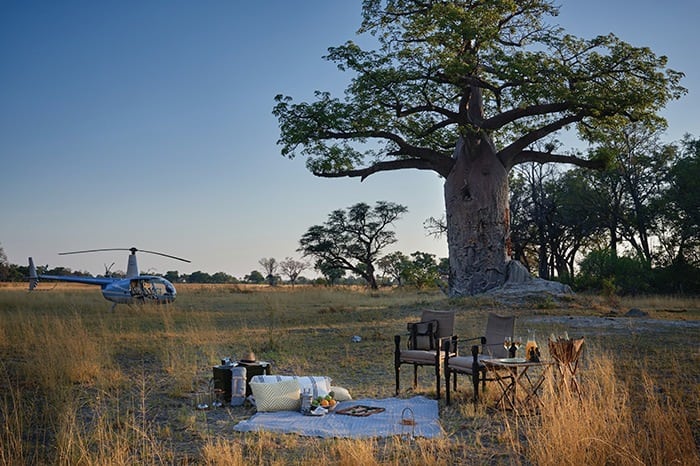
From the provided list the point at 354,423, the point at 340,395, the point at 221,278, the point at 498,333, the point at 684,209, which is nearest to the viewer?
Answer: the point at 354,423

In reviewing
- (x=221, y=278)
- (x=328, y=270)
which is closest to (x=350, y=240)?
(x=328, y=270)

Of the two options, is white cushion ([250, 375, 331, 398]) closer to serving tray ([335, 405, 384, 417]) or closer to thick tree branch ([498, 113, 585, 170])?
serving tray ([335, 405, 384, 417])

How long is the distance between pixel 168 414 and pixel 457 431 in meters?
2.66

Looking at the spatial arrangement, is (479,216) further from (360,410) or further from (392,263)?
(392,263)

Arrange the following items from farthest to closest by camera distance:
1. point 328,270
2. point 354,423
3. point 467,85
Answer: point 328,270 < point 467,85 < point 354,423

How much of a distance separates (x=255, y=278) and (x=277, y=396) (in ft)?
214

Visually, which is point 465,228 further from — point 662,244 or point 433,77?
point 662,244

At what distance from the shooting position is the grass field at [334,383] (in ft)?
14.4

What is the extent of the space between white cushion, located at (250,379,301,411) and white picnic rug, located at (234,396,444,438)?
10cm

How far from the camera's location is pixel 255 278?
70750 mm

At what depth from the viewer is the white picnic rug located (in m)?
5.26


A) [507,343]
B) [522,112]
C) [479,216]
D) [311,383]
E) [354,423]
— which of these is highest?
[522,112]

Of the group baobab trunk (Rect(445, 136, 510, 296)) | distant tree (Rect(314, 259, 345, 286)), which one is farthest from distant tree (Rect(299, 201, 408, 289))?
baobab trunk (Rect(445, 136, 510, 296))

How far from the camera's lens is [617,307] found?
648 inches
